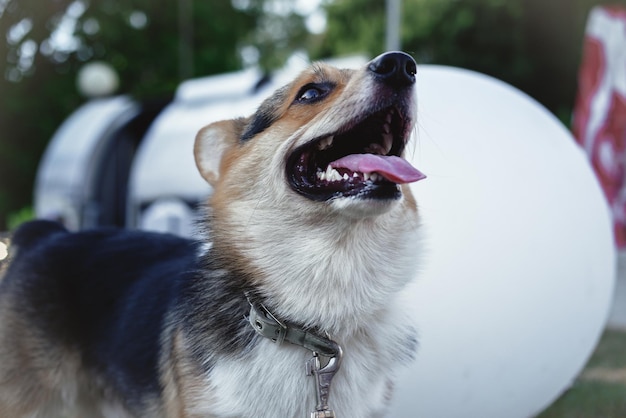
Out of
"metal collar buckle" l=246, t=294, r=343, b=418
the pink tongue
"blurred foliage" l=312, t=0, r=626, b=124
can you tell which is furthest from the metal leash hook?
"blurred foliage" l=312, t=0, r=626, b=124

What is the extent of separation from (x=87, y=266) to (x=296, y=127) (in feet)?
4.73

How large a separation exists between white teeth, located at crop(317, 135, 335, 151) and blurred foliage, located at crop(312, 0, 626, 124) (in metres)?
22.2

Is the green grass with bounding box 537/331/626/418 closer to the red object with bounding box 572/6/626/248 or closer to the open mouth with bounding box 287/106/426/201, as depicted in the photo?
the open mouth with bounding box 287/106/426/201

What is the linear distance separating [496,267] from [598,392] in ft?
7.03

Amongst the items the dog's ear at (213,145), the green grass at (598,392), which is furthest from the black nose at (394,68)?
the green grass at (598,392)

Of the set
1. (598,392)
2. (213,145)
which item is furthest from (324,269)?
(598,392)

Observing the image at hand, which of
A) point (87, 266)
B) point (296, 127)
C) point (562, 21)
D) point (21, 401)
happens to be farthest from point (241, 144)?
point (562, 21)

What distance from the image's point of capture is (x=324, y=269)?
2939 millimetres

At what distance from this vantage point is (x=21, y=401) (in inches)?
141

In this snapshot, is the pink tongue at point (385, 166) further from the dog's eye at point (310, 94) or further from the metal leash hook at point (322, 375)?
the metal leash hook at point (322, 375)

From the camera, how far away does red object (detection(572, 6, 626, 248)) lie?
37.1 ft

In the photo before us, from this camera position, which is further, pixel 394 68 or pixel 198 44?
pixel 198 44

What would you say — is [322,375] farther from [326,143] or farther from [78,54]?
[78,54]

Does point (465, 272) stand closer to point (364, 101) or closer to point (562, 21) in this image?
point (364, 101)
